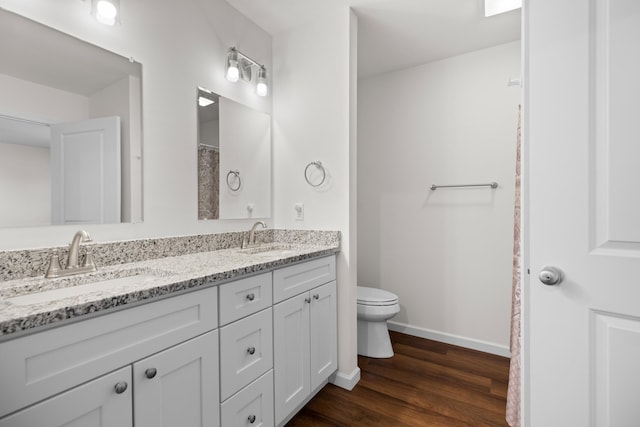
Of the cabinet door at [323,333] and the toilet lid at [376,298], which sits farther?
the toilet lid at [376,298]

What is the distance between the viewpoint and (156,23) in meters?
1.51

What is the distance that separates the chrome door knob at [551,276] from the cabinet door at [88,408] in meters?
1.34

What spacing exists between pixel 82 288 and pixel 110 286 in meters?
0.09

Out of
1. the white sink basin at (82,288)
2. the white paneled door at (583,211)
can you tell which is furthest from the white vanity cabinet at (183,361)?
the white paneled door at (583,211)

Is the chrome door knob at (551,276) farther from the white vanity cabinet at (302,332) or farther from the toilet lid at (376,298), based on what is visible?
the toilet lid at (376,298)

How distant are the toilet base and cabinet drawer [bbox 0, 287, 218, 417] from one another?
5.11 feet

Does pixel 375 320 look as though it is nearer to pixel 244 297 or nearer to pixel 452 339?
pixel 452 339

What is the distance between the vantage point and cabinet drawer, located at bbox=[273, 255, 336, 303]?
144 centimetres

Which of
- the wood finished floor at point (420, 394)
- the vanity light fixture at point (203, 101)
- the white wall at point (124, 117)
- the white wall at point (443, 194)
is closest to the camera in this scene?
the white wall at point (124, 117)

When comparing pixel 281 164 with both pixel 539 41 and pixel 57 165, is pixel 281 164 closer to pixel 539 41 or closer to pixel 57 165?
pixel 57 165

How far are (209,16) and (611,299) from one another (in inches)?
89.9

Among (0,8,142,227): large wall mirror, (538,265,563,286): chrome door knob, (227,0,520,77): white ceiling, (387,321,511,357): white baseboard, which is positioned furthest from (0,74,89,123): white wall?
(387,321,511,357): white baseboard

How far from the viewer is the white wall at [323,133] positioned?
192cm

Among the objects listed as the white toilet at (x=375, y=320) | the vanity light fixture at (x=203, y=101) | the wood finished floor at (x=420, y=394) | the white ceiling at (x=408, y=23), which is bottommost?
Answer: the wood finished floor at (x=420, y=394)
